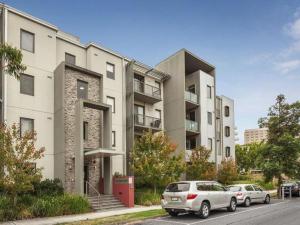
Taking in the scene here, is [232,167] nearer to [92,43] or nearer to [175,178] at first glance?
[175,178]

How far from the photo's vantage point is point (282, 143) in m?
30.1

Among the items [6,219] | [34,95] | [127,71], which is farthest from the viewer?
[127,71]

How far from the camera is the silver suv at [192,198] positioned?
16.6 m

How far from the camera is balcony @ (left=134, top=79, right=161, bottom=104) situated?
→ 3075 cm

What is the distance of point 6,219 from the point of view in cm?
1642

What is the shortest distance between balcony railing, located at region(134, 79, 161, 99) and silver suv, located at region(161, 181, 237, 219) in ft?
47.2

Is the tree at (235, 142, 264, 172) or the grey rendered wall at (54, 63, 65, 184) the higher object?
the grey rendered wall at (54, 63, 65, 184)

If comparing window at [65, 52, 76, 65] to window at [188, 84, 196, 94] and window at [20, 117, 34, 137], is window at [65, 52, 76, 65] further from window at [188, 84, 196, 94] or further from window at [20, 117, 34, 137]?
window at [188, 84, 196, 94]

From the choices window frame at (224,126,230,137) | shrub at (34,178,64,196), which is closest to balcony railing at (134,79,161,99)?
shrub at (34,178,64,196)

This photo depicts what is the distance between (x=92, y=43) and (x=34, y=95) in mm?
6845

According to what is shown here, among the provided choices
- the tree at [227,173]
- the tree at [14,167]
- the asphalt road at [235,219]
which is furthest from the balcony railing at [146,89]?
the asphalt road at [235,219]

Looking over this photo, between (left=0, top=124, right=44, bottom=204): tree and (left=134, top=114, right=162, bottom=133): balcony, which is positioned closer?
(left=0, top=124, right=44, bottom=204): tree

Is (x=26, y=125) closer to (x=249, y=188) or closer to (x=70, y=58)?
(x=70, y=58)

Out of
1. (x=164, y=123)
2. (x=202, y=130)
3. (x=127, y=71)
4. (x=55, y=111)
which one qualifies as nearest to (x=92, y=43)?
(x=127, y=71)
